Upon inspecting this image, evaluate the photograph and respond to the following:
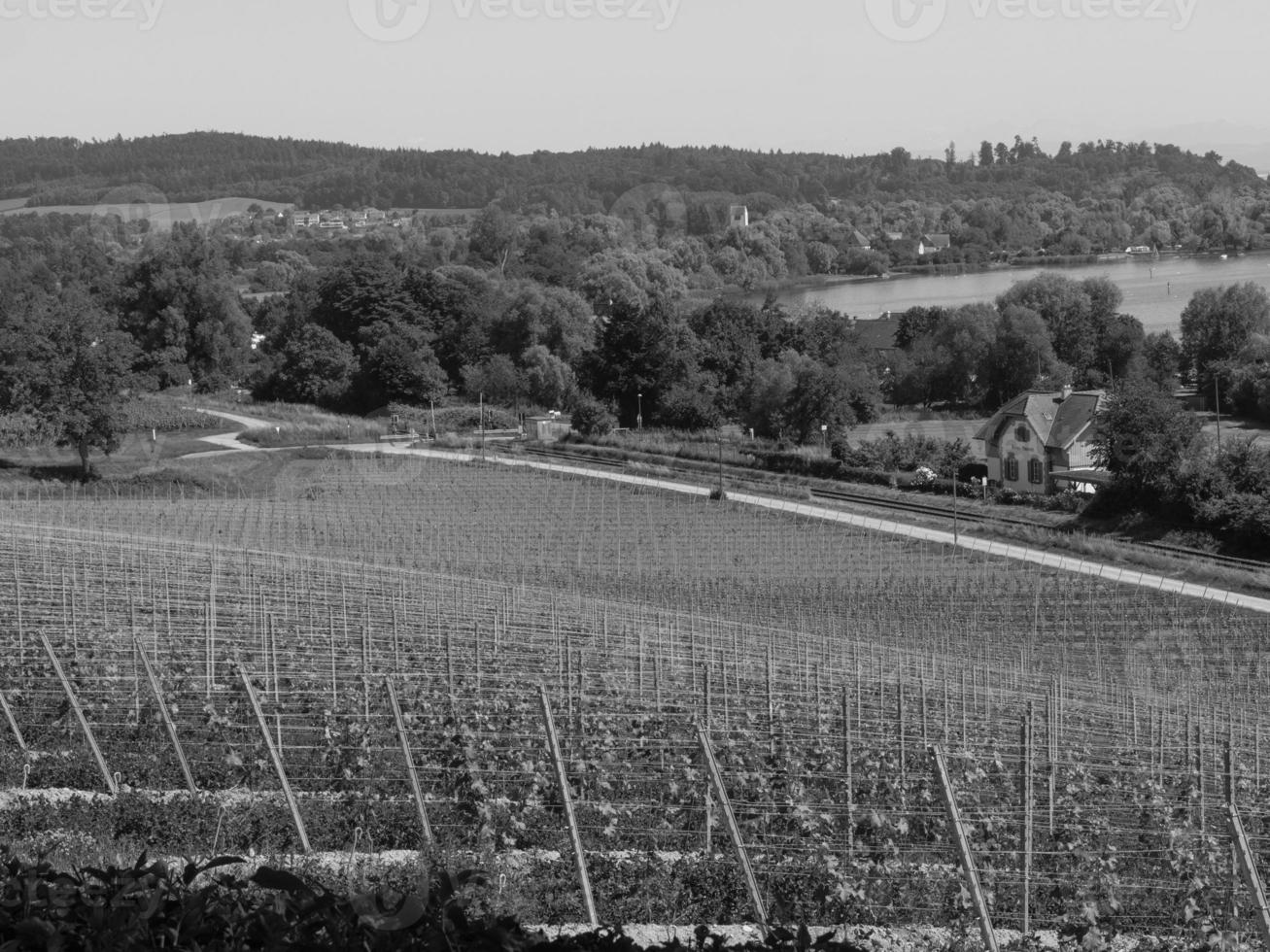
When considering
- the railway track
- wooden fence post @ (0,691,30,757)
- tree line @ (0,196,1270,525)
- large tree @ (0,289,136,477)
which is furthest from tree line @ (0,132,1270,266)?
wooden fence post @ (0,691,30,757)

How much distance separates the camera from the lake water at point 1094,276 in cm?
7900

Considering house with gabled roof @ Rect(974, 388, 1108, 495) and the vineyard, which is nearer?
the vineyard

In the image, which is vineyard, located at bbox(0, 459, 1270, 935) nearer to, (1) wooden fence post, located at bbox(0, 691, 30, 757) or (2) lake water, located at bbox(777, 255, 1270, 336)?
(1) wooden fence post, located at bbox(0, 691, 30, 757)

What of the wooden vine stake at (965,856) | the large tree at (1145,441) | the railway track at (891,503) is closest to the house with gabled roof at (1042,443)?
the large tree at (1145,441)

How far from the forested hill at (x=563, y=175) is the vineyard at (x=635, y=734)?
120m

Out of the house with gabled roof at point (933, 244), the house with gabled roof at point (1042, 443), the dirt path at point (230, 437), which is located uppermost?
the house with gabled roof at point (933, 244)

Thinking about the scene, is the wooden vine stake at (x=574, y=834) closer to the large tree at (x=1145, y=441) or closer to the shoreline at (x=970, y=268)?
the large tree at (x=1145, y=441)

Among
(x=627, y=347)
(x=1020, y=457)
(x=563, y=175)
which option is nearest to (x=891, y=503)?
(x=1020, y=457)

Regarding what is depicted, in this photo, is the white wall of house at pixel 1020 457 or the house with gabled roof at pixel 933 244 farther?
the house with gabled roof at pixel 933 244

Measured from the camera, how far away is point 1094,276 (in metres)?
96.6

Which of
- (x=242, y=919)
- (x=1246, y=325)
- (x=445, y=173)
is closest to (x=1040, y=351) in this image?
(x=1246, y=325)

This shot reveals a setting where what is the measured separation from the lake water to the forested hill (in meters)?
32.7

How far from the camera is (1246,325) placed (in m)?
46.5

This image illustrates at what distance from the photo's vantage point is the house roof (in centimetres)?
3034
